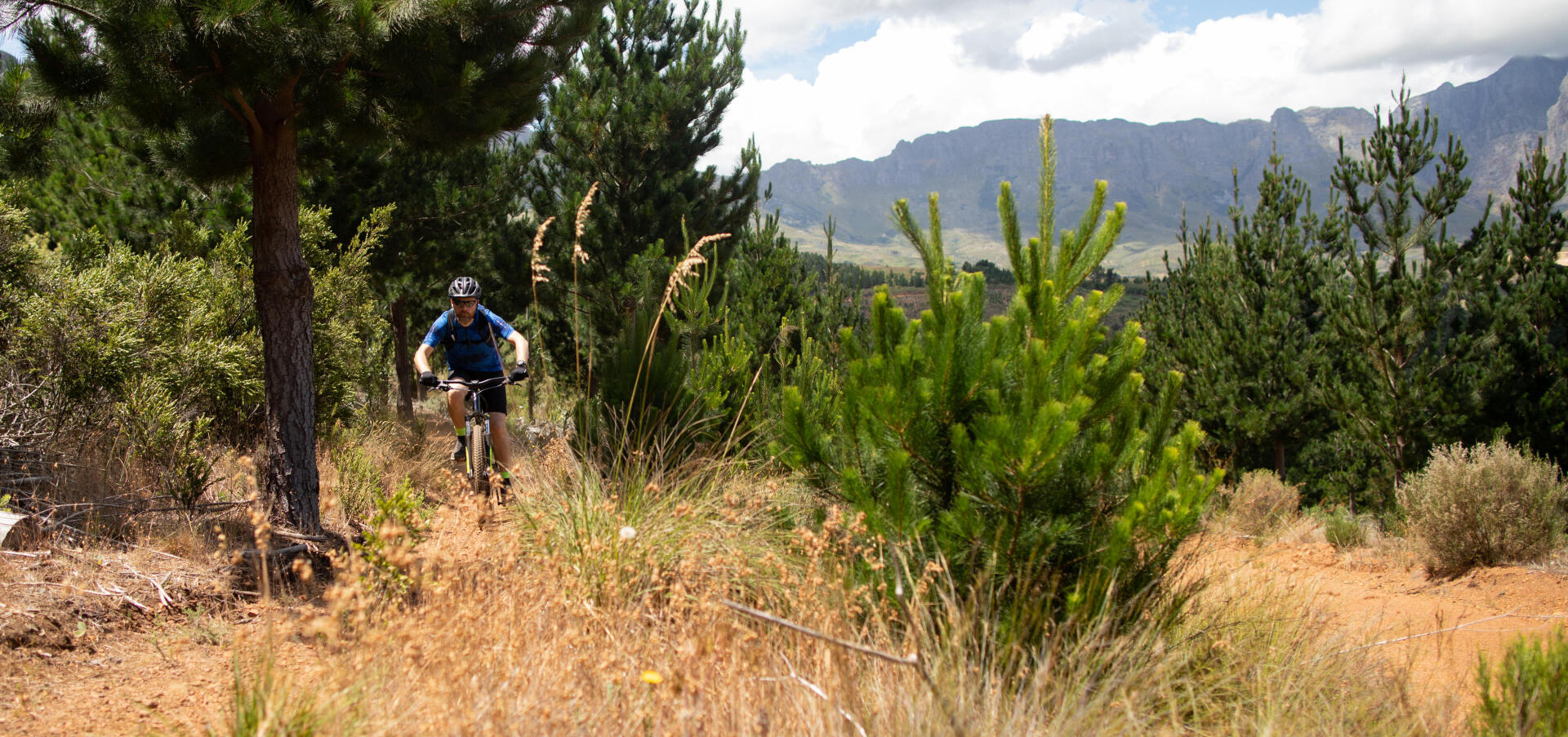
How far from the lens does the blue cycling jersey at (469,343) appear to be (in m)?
5.70

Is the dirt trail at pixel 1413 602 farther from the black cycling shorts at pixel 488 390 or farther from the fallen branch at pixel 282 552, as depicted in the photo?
the fallen branch at pixel 282 552

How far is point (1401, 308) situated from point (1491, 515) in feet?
12.0

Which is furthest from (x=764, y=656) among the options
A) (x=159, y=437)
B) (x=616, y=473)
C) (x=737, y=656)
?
(x=159, y=437)

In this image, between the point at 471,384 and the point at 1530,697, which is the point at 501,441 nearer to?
the point at 471,384

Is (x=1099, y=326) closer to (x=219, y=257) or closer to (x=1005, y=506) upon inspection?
(x=1005, y=506)

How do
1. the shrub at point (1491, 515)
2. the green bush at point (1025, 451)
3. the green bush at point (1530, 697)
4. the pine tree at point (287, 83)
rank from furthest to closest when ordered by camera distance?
the shrub at point (1491, 515) → the pine tree at point (287, 83) → the green bush at point (1025, 451) → the green bush at point (1530, 697)

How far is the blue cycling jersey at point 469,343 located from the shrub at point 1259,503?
24.4 feet

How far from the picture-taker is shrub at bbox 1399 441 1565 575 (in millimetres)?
6852

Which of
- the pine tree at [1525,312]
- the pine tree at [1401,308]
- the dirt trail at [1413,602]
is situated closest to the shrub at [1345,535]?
the dirt trail at [1413,602]

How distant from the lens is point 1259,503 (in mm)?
11086

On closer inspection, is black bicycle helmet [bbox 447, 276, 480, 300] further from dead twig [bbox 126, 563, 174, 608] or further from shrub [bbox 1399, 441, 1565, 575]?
shrub [bbox 1399, 441, 1565, 575]

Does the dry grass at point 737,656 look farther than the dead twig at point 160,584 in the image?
No

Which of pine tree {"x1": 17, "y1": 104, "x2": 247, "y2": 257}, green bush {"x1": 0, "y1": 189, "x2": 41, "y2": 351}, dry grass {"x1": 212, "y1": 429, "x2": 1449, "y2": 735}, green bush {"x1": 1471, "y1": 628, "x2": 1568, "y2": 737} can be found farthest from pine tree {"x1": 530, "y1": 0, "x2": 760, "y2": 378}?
green bush {"x1": 1471, "y1": 628, "x2": 1568, "y2": 737}

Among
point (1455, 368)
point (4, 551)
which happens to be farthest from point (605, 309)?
point (1455, 368)
